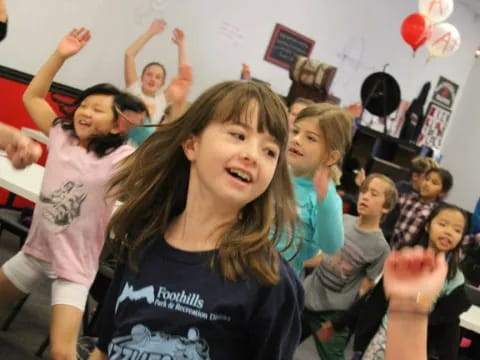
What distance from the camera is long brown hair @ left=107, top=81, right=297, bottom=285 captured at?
4.35 ft

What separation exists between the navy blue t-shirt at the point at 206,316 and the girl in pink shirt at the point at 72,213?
0.87 meters

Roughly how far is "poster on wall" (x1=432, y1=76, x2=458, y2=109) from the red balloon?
2090 millimetres

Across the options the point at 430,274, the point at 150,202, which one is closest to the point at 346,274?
the point at 150,202

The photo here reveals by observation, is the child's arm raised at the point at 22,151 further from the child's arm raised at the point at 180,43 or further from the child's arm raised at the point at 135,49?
the child's arm raised at the point at 180,43

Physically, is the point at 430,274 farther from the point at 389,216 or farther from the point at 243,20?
the point at 243,20

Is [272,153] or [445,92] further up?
[445,92]

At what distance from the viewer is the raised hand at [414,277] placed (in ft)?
3.24

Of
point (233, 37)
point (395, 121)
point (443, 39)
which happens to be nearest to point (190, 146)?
point (233, 37)

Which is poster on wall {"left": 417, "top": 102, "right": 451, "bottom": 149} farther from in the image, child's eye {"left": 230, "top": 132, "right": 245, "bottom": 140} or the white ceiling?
child's eye {"left": 230, "top": 132, "right": 245, "bottom": 140}

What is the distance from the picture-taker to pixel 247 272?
1287mm

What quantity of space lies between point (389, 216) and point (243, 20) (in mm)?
2525

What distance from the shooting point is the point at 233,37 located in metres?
6.24

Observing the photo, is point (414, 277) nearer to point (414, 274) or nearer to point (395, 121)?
point (414, 274)

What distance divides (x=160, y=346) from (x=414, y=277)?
557mm
